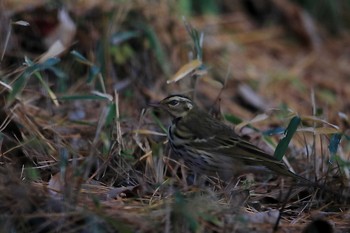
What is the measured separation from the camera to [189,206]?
332 centimetres

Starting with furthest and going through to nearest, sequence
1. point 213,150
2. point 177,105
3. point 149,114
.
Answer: point 149,114 < point 177,105 < point 213,150

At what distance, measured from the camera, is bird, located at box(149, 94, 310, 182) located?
4043mm

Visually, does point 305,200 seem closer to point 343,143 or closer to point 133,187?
point 133,187

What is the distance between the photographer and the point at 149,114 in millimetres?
5117

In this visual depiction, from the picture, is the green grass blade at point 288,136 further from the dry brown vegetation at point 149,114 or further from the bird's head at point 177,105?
the bird's head at point 177,105

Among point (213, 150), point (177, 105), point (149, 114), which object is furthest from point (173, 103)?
point (149, 114)

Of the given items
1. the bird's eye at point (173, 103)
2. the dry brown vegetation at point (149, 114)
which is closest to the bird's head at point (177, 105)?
the bird's eye at point (173, 103)

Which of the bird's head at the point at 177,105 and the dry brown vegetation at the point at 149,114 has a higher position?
the bird's head at the point at 177,105

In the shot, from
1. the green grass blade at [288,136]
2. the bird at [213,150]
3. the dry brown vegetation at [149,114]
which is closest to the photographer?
the dry brown vegetation at [149,114]

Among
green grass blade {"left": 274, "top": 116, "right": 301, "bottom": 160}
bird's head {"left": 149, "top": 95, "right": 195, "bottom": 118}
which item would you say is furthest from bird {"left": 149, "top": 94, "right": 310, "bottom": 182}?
green grass blade {"left": 274, "top": 116, "right": 301, "bottom": 160}

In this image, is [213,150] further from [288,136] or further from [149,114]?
[149,114]

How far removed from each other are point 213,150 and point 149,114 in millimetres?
1016

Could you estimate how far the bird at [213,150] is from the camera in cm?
404

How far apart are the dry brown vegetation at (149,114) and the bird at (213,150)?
12cm
